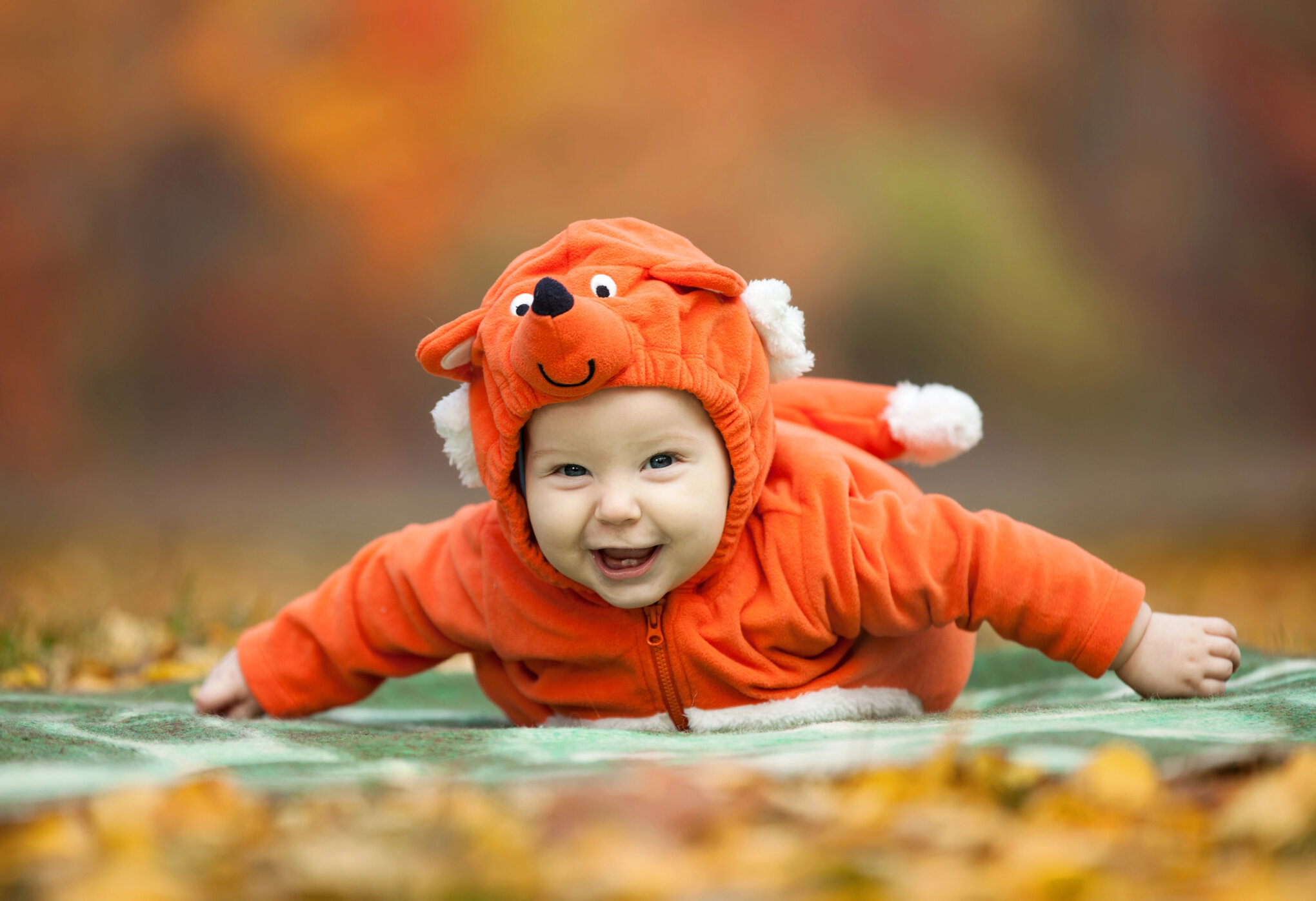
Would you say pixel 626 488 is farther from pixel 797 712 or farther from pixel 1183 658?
pixel 1183 658

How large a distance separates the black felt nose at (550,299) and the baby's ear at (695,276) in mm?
198

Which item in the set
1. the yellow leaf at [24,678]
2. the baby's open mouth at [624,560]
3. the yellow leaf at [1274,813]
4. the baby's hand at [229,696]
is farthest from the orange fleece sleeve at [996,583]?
the yellow leaf at [24,678]

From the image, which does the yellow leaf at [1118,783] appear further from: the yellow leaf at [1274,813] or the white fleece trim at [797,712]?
the white fleece trim at [797,712]

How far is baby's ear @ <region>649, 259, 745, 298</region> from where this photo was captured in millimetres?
1485

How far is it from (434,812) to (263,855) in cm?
12

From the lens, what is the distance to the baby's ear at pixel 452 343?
1.53 meters

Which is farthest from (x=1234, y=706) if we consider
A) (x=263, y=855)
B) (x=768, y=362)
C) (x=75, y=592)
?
(x=75, y=592)

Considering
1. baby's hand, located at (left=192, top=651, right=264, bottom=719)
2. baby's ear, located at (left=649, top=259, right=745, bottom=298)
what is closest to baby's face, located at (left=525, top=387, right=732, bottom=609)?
baby's ear, located at (left=649, top=259, right=745, bottom=298)

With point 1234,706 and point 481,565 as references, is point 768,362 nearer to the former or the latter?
point 481,565

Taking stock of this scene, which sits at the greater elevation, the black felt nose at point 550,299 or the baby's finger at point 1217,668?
the black felt nose at point 550,299

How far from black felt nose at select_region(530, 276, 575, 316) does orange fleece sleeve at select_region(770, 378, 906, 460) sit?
66cm

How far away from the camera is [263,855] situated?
2.84 ft

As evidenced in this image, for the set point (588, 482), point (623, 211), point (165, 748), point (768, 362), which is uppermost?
point (623, 211)

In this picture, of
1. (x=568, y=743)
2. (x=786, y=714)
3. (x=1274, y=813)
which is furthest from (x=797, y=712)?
(x=1274, y=813)
